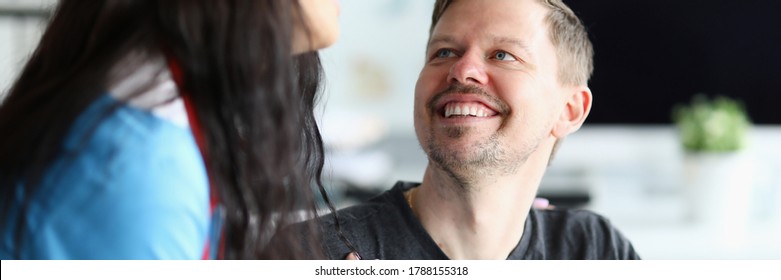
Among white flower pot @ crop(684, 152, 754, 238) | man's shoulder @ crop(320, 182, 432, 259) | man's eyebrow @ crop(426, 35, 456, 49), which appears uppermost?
man's eyebrow @ crop(426, 35, 456, 49)

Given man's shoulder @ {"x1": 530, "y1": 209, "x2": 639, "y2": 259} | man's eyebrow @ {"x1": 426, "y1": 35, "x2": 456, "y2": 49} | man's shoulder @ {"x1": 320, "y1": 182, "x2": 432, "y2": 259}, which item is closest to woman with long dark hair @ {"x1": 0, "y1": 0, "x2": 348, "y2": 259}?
man's shoulder @ {"x1": 320, "y1": 182, "x2": 432, "y2": 259}

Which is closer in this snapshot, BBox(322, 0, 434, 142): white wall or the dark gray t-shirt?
the dark gray t-shirt

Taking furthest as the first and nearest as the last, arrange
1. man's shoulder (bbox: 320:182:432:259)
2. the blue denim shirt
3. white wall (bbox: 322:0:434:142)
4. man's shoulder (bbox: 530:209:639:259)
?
white wall (bbox: 322:0:434:142), man's shoulder (bbox: 530:209:639:259), man's shoulder (bbox: 320:182:432:259), the blue denim shirt

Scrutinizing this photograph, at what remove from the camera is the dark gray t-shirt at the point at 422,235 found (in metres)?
1.15

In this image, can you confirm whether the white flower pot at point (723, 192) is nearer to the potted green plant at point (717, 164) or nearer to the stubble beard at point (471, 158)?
the potted green plant at point (717, 164)

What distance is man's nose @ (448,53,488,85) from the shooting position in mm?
1163

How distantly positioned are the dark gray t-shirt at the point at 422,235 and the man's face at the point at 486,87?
9 centimetres

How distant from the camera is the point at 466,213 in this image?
1192 millimetres

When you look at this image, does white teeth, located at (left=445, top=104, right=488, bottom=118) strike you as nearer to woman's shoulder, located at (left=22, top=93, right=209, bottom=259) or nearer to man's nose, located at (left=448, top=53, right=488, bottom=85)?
man's nose, located at (left=448, top=53, right=488, bottom=85)

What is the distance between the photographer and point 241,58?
717 millimetres

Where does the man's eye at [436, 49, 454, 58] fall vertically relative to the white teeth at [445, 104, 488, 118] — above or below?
above

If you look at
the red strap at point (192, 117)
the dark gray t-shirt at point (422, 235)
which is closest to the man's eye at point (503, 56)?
the dark gray t-shirt at point (422, 235)

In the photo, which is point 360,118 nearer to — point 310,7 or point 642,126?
point 642,126
